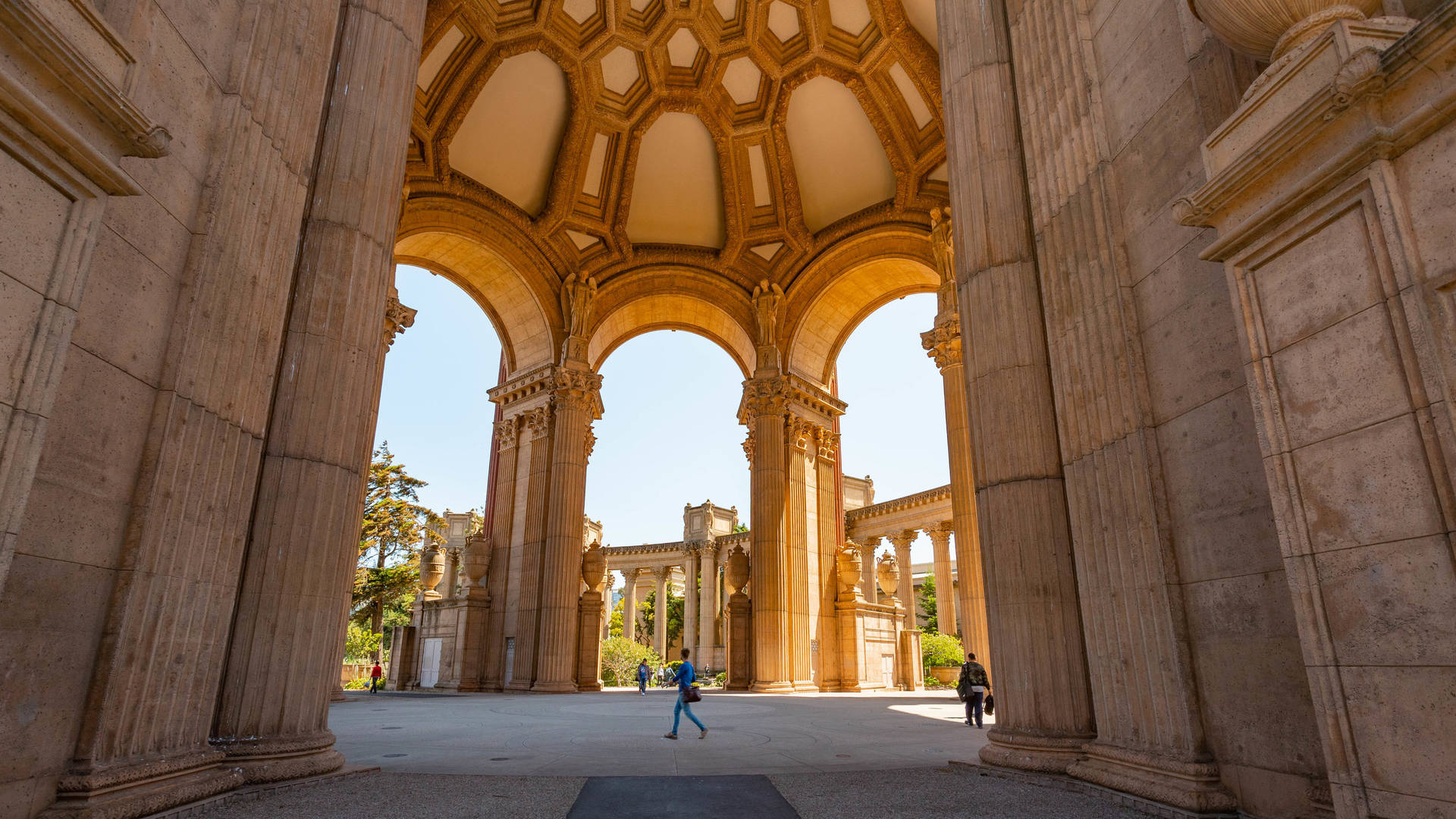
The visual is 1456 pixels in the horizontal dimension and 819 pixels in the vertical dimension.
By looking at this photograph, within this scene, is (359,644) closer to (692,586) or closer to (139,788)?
(692,586)

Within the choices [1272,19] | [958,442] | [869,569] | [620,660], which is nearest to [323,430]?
[1272,19]

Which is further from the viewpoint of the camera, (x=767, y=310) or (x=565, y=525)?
(x=767, y=310)

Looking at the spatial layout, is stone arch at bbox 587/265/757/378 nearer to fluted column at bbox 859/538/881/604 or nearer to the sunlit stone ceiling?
the sunlit stone ceiling

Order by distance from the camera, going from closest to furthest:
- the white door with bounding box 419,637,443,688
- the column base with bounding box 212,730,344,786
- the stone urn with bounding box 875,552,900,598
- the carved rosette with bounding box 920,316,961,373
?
the column base with bounding box 212,730,344,786
the carved rosette with bounding box 920,316,961,373
the white door with bounding box 419,637,443,688
the stone urn with bounding box 875,552,900,598

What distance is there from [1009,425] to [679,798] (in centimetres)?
433

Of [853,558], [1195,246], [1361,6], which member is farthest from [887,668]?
[1361,6]

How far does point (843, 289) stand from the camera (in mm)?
24875

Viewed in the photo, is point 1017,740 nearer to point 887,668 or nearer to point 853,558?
point 853,558

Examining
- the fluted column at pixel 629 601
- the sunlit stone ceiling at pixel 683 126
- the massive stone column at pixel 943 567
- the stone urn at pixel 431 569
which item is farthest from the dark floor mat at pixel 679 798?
the fluted column at pixel 629 601

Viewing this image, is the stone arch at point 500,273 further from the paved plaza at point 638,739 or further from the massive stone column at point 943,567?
the massive stone column at point 943,567

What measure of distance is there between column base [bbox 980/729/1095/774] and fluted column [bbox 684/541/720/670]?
126ft

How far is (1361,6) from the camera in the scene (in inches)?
138

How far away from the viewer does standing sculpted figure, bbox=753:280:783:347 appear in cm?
2441

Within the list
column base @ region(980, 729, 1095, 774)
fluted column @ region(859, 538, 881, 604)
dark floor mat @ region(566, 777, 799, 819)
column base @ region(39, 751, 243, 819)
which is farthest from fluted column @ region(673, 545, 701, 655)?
column base @ region(39, 751, 243, 819)
